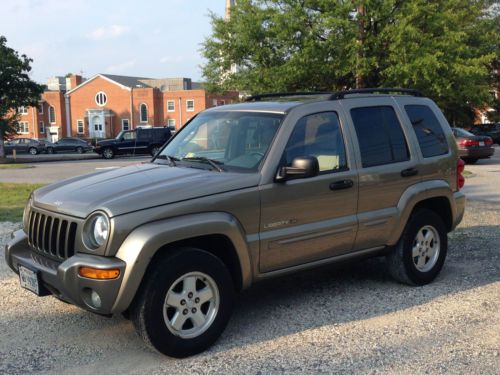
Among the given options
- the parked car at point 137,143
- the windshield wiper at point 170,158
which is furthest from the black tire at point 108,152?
the windshield wiper at point 170,158

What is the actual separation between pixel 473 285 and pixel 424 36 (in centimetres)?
1349

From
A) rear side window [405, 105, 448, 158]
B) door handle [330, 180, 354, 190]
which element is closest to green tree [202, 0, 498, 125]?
rear side window [405, 105, 448, 158]

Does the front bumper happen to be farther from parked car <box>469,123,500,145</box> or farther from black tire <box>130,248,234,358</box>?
parked car <box>469,123,500,145</box>

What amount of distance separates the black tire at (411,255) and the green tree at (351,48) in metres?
11.8

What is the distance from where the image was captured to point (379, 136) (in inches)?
205

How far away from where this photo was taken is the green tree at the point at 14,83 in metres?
30.7

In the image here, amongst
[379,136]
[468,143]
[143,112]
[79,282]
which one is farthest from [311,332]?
[143,112]

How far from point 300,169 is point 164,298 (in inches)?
54.6

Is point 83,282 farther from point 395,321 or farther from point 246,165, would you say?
point 395,321

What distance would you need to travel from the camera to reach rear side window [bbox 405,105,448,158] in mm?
5555

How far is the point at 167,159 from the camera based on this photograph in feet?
16.4

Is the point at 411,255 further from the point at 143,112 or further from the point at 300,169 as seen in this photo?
the point at 143,112

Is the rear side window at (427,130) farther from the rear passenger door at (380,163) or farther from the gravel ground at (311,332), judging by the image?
the gravel ground at (311,332)

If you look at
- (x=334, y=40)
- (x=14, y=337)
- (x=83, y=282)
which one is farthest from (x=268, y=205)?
(x=334, y=40)
